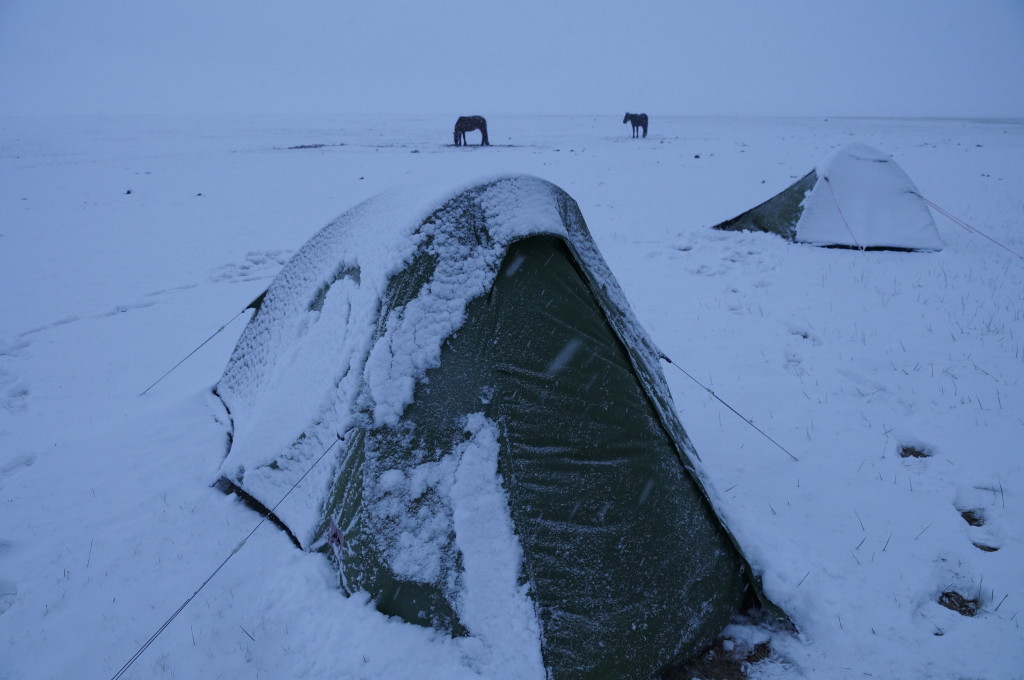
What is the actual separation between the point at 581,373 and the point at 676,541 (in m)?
0.93

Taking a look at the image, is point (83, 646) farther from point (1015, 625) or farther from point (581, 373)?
point (1015, 625)

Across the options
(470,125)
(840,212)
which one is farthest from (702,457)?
(470,125)

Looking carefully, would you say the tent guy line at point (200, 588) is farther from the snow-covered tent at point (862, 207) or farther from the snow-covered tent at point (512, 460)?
the snow-covered tent at point (862, 207)

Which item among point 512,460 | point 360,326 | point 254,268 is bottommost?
point 254,268

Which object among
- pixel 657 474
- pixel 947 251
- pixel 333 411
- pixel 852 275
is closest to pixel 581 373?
pixel 657 474

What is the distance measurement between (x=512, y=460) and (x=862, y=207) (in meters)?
9.07

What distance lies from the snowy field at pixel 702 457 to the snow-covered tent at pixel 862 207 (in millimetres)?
350

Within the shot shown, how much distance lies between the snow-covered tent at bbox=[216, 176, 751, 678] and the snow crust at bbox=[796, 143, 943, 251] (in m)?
7.87

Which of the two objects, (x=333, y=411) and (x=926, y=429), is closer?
(x=333, y=411)

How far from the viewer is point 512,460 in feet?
8.30

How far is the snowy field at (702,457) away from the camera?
270 centimetres

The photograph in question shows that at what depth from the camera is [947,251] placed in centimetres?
868

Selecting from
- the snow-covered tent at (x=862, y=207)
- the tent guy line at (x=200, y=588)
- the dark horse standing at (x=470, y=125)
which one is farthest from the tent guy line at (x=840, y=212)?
the dark horse standing at (x=470, y=125)

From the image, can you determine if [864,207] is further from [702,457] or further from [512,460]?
[512,460]
